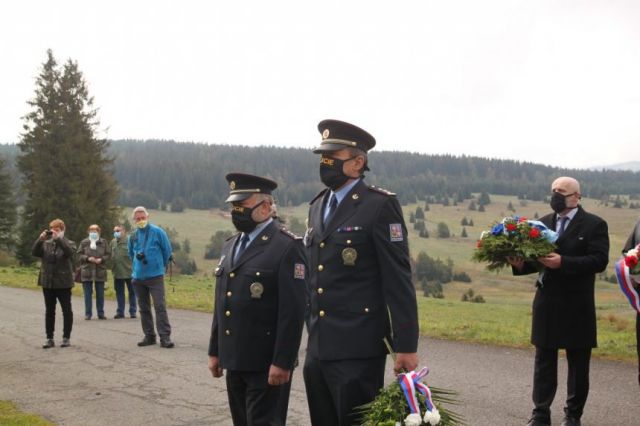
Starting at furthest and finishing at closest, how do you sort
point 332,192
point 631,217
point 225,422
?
point 631,217
point 225,422
point 332,192

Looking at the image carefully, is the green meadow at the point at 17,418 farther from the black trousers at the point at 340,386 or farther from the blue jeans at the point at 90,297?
the blue jeans at the point at 90,297

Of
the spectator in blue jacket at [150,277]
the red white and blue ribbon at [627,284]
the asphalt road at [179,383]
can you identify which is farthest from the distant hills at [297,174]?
the red white and blue ribbon at [627,284]

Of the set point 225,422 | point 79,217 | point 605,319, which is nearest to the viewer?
point 225,422

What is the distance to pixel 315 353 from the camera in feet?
13.6

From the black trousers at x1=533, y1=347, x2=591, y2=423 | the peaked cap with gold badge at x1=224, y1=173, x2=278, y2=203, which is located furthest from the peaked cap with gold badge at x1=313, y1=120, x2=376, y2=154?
the black trousers at x1=533, y1=347, x2=591, y2=423

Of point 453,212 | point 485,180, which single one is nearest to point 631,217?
point 453,212

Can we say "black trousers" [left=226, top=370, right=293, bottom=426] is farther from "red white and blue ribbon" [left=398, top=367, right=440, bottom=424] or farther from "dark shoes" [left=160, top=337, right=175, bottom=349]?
"dark shoes" [left=160, top=337, right=175, bottom=349]

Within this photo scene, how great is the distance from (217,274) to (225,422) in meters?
2.35

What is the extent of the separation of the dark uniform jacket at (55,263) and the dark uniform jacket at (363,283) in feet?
26.3

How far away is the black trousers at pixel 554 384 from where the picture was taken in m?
6.23

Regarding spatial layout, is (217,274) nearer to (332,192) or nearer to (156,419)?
(332,192)

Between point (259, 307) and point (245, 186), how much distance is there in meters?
0.90

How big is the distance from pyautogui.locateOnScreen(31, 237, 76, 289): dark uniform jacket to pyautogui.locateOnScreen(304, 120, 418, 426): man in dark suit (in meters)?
7.97

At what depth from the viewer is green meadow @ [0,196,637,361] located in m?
12.0
